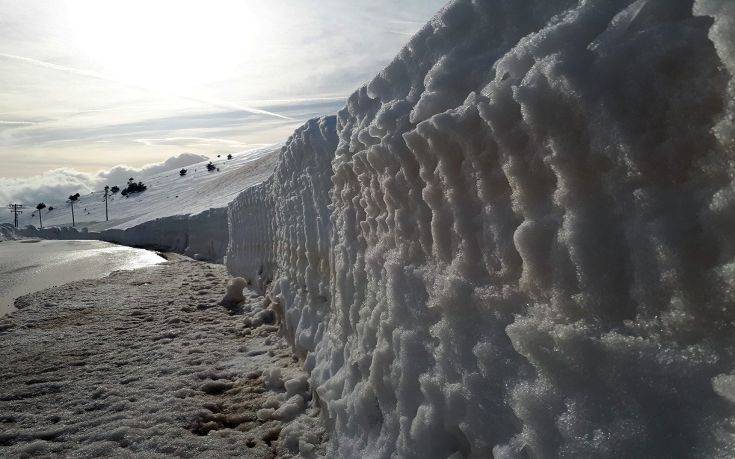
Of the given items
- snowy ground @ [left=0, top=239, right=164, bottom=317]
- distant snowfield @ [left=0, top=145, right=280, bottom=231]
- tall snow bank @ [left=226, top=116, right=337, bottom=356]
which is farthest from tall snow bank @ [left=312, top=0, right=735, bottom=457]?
distant snowfield @ [left=0, top=145, right=280, bottom=231]

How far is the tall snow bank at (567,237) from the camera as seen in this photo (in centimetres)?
97

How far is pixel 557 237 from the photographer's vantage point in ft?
4.24

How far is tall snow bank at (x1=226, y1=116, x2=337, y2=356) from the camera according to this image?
414 cm

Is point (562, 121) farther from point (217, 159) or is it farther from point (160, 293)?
point (217, 159)

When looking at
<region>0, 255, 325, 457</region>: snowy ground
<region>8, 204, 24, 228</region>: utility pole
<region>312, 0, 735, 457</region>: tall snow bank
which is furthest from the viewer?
<region>8, 204, 24, 228</region>: utility pole

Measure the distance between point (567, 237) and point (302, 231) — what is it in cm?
396

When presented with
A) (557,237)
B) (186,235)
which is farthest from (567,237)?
(186,235)

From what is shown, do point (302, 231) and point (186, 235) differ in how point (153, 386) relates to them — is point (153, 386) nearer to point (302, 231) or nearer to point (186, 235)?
point (302, 231)

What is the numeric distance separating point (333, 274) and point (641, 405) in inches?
109

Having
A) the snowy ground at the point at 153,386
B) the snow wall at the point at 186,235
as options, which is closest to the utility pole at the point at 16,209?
the snow wall at the point at 186,235

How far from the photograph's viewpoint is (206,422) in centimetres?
343

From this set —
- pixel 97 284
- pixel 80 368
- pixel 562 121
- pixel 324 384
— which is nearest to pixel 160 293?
pixel 97 284

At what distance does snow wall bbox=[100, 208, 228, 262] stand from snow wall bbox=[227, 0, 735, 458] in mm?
14834

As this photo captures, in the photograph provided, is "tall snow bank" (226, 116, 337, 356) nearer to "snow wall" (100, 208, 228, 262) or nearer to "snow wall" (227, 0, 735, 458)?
"snow wall" (227, 0, 735, 458)
